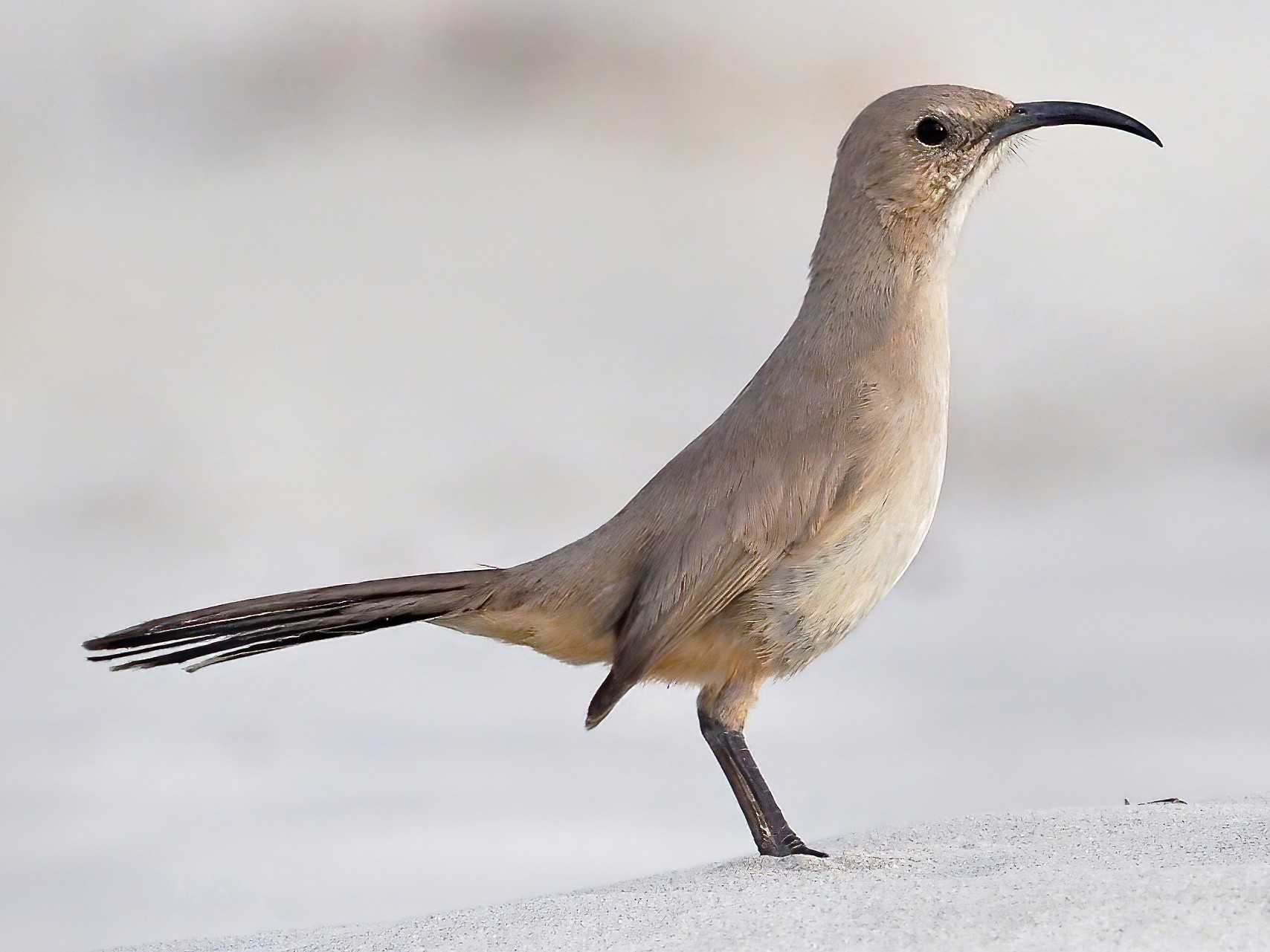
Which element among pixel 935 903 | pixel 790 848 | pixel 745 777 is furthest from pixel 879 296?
pixel 935 903

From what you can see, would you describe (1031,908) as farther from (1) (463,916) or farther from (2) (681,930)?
(1) (463,916)

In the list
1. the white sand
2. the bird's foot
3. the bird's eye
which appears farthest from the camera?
the bird's eye

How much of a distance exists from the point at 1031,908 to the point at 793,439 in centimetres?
142

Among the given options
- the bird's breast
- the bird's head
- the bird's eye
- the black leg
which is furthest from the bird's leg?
the bird's eye

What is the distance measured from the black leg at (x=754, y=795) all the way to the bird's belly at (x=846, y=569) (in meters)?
0.26

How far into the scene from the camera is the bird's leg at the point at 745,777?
4.03 metres

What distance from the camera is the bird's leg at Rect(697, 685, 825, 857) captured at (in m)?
4.03

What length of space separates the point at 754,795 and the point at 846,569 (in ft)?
2.35

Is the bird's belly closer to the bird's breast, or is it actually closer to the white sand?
the bird's breast

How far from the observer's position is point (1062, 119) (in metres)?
4.28

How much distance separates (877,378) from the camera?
4031 millimetres

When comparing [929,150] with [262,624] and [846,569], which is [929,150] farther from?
[262,624]

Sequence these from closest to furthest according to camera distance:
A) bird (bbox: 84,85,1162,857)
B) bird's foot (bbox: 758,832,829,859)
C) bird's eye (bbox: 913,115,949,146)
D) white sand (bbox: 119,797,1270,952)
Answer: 1. white sand (bbox: 119,797,1270,952)
2. bird (bbox: 84,85,1162,857)
3. bird's foot (bbox: 758,832,829,859)
4. bird's eye (bbox: 913,115,949,146)

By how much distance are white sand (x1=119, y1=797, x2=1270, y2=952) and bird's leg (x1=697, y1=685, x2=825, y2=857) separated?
6 centimetres
